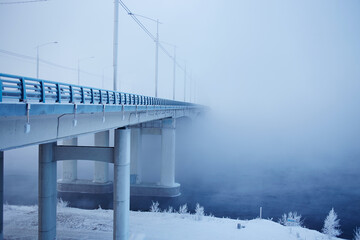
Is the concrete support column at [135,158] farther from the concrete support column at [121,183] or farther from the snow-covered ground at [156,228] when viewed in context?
the concrete support column at [121,183]

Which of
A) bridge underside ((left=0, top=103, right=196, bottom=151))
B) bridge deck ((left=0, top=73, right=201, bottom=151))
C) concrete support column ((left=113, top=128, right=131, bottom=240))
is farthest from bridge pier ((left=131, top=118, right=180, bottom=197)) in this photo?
bridge underside ((left=0, top=103, right=196, bottom=151))

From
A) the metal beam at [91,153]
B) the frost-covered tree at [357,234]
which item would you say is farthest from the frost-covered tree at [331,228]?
the metal beam at [91,153]

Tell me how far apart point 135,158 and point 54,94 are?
108 ft

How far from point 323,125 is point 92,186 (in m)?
117

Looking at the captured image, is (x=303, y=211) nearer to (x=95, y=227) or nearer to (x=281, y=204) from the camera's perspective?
(x=281, y=204)

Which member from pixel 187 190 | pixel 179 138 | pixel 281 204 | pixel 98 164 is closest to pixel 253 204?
pixel 281 204

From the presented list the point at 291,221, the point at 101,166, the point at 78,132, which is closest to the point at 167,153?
the point at 101,166

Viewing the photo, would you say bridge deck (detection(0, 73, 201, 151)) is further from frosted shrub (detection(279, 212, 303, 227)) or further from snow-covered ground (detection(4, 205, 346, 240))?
frosted shrub (detection(279, 212, 303, 227))

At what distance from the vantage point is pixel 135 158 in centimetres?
4525

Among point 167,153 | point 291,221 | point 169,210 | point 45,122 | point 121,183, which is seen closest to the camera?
point 45,122

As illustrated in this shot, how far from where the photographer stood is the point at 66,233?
2689cm

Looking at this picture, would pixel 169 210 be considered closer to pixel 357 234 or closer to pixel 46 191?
pixel 46 191

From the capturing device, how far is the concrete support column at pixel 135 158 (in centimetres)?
4473

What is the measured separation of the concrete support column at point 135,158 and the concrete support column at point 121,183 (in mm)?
21072
